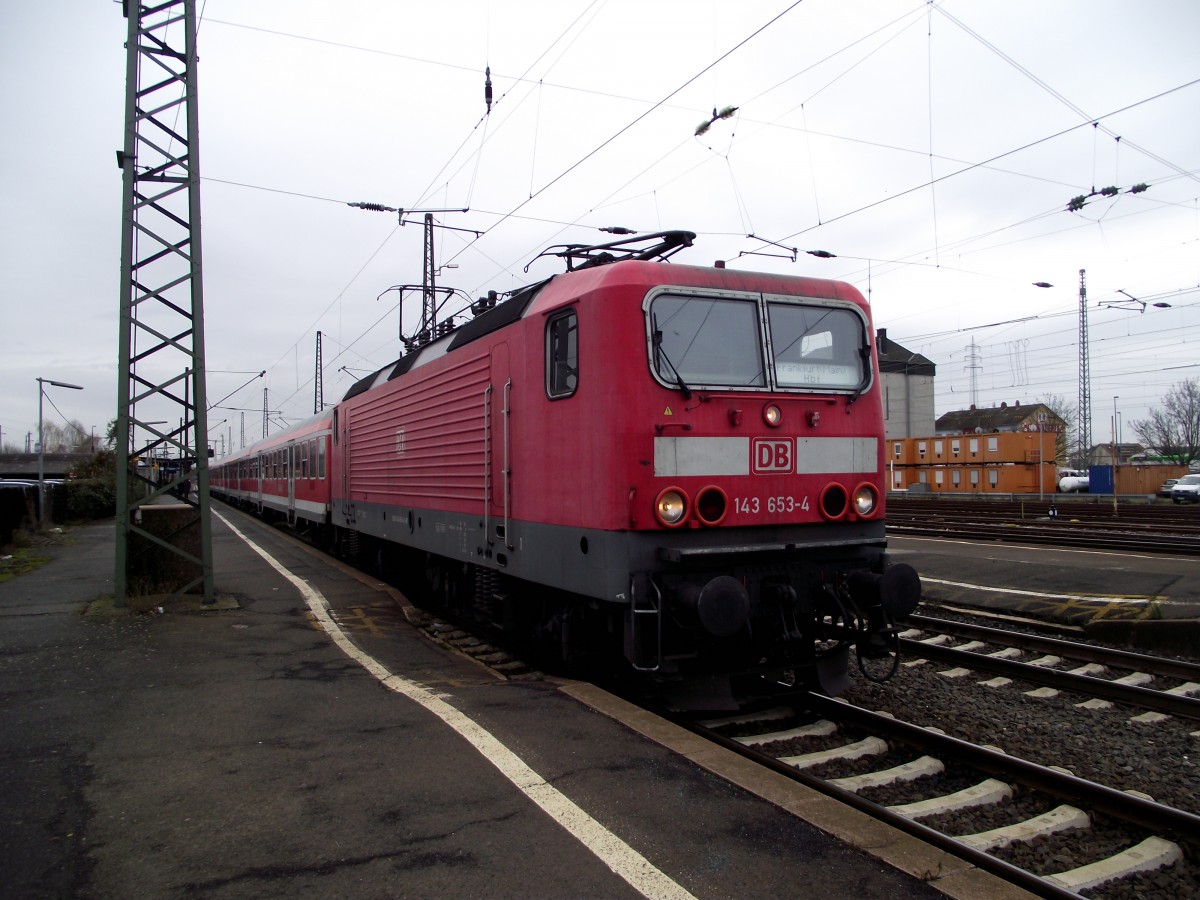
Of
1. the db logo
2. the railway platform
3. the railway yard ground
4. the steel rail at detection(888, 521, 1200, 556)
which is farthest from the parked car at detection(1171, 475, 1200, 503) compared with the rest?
the railway platform

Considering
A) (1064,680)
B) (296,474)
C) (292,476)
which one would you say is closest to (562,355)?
(1064,680)

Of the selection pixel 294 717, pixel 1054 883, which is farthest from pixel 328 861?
pixel 1054 883

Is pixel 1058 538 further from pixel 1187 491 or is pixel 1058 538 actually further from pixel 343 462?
pixel 1187 491

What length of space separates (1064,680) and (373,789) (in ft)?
19.1

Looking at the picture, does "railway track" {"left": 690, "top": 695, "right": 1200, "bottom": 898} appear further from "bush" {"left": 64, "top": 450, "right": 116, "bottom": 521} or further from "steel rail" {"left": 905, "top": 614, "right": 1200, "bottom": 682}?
"bush" {"left": 64, "top": 450, "right": 116, "bottom": 521}

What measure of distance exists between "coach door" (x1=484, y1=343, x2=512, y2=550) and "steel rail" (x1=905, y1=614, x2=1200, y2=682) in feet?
13.0

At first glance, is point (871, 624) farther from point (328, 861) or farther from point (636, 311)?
point (328, 861)

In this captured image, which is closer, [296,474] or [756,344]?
[756,344]

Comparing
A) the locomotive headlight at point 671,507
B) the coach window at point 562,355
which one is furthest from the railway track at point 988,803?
the coach window at point 562,355

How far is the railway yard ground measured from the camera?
3.49 metres

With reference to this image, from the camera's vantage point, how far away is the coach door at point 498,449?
A: 23.4 feet

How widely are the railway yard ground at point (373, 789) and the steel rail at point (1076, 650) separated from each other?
198cm

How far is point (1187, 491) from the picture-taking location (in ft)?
119

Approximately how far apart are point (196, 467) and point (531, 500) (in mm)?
5533
